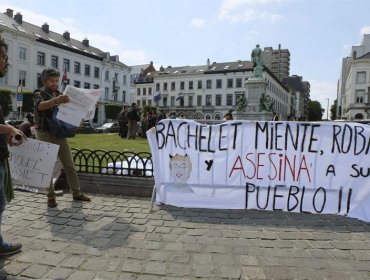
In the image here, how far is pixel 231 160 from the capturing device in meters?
5.38

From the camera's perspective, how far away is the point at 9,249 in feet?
11.7

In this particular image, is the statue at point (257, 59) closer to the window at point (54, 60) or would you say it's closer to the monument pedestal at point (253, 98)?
the monument pedestal at point (253, 98)

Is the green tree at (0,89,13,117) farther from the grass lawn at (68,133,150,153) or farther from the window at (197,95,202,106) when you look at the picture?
the window at (197,95,202,106)

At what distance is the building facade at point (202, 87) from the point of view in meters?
76.6

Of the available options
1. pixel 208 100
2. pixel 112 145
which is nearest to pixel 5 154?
pixel 112 145

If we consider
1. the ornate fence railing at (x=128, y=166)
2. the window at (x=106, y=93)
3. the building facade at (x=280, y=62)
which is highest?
the building facade at (x=280, y=62)

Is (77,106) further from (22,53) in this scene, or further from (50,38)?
(50,38)

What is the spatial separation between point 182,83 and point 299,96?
6974 cm

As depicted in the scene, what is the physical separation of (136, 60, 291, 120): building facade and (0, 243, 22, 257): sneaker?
70427mm

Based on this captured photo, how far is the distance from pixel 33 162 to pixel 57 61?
56.0 m

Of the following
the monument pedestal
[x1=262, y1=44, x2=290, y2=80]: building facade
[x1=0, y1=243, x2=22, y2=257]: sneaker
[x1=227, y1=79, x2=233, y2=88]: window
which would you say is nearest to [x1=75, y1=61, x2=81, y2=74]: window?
[x1=227, y1=79, x2=233, y2=88]: window

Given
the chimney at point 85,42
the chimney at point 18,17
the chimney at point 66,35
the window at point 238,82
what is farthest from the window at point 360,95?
the chimney at point 18,17

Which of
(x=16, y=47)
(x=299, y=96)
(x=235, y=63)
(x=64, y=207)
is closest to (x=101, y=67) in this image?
(x=16, y=47)

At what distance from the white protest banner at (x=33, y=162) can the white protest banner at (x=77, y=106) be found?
0.63m
